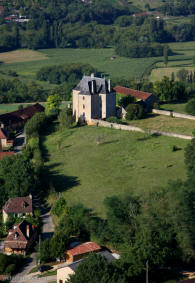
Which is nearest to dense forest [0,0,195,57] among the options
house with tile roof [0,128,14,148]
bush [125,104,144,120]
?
bush [125,104,144,120]

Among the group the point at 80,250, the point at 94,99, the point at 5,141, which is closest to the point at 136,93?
the point at 94,99

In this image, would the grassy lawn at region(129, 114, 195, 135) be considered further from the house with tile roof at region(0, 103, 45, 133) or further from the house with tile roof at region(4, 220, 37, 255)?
the house with tile roof at region(4, 220, 37, 255)

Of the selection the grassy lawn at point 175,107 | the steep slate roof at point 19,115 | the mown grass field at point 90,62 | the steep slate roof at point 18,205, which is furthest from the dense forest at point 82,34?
the steep slate roof at point 18,205

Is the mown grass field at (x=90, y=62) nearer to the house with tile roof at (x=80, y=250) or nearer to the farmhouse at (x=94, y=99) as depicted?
the farmhouse at (x=94, y=99)

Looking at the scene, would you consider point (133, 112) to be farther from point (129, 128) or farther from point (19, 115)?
point (19, 115)

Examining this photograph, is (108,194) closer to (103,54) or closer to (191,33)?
(103,54)

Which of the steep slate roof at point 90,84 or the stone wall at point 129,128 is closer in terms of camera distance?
the stone wall at point 129,128
